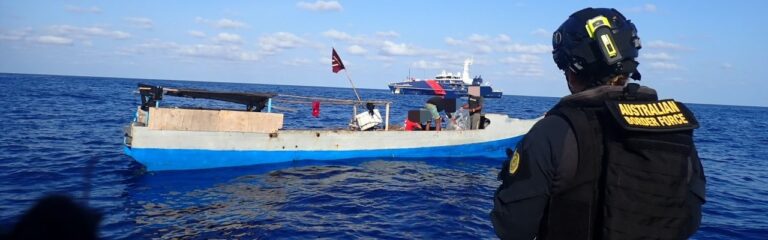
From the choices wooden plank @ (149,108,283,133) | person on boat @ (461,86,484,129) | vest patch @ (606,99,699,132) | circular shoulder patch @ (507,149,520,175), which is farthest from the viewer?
person on boat @ (461,86,484,129)

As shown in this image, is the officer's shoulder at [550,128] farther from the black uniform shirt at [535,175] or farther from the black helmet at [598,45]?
the black helmet at [598,45]

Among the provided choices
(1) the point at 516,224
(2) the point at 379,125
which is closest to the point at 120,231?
(1) the point at 516,224

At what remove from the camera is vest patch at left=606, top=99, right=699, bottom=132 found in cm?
232

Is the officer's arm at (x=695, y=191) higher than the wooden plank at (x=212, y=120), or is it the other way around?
the officer's arm at (x=695, y=191)

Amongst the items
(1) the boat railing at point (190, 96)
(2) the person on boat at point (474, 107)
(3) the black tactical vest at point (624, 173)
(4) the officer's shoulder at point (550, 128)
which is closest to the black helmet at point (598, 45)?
(3) the black tactical vest at point (624, 173)

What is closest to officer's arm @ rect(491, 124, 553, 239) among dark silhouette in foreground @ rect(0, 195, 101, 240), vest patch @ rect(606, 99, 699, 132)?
vest patch @ rect(606, 99, 699, 132)

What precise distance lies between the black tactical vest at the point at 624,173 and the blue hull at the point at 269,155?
41.4ft

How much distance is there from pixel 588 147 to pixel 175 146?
12.8 meters

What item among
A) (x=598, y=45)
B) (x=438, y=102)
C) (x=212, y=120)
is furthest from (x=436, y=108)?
(x=598, y=45)

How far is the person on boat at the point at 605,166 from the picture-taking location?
236cm

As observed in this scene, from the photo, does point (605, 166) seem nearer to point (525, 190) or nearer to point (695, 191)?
point (525, 190)

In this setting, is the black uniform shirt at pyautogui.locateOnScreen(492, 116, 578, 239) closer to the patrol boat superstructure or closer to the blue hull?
the blue hull

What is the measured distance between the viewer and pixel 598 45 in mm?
2621

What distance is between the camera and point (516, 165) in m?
2.54
